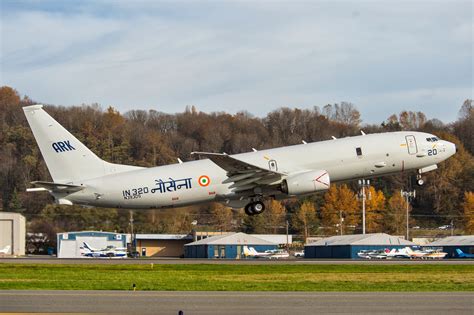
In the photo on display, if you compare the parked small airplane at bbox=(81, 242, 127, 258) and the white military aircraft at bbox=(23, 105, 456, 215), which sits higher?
the white military aircraft at bbox=(23, 105, 456, 215)

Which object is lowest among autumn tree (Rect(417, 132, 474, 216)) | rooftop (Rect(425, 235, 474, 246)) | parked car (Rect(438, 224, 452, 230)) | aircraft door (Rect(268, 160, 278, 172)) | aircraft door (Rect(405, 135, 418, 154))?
rooftop (Rect(425, 235, 474, 246))

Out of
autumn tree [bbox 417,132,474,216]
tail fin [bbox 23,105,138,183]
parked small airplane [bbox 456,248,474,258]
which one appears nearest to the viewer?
tail fin [bbox 23,105,138,183]

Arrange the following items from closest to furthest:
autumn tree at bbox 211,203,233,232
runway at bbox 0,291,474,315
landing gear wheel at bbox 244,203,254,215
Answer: runway at bbox 0,291,474,315 < landing gear wheel at bbox 244,203,254,215 < autumn tree at bbox 211,203,233,232

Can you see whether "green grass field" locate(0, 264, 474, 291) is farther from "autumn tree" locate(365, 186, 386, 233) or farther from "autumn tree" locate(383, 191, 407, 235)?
"autumn tree" locate(365, 186, 386, 233)

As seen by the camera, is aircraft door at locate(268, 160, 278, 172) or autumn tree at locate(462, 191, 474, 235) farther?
autumn tree at locate(462, 191, 474, 235)

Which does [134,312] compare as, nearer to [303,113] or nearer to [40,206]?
[40,206]

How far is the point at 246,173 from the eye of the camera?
196ft

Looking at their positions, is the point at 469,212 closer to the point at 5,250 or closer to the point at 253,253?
the point at 253,253

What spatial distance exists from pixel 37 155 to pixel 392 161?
310 feet

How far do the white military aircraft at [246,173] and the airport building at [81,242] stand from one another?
132 ft

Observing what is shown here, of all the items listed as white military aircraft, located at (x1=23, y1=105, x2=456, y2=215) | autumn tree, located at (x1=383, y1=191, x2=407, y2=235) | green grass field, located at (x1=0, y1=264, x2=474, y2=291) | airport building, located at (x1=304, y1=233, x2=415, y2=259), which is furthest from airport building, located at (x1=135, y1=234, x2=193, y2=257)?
white military aircraft, located at (x1=23, y1=105, x2=456, y2=215)

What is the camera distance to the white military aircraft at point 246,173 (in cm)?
5975

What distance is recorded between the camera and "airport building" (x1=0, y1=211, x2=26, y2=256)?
103m

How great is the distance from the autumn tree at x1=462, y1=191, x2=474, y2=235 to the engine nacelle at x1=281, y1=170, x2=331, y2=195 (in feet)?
293
